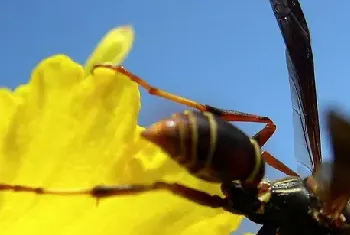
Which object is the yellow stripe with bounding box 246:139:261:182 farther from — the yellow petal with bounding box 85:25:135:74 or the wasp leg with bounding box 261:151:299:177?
the yellow petal with bounding box 85:25:135:74

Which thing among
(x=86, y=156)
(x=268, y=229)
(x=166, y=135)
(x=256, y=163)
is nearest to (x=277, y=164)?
(x=268, y=229)

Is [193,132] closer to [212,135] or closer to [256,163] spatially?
[212,135]

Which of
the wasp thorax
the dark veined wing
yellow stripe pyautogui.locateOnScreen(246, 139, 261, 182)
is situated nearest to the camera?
the wasp thorax

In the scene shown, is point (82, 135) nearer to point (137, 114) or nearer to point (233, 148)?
point (137, 114)

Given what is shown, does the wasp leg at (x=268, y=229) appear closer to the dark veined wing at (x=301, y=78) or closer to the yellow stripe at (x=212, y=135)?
the dark veined wing at (x=301, y=78)

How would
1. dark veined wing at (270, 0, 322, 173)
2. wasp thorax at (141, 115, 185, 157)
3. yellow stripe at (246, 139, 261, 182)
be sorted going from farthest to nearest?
dark veined wing at (270, 0, 322, 173) < yellow stripe at (246, 139, 261, 182) < wasp thorax at (141, 115, 185, 157)

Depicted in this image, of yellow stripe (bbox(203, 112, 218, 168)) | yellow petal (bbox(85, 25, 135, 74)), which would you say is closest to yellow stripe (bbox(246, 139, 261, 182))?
yellow stripe (bbox(203, 112, 218, 168))
